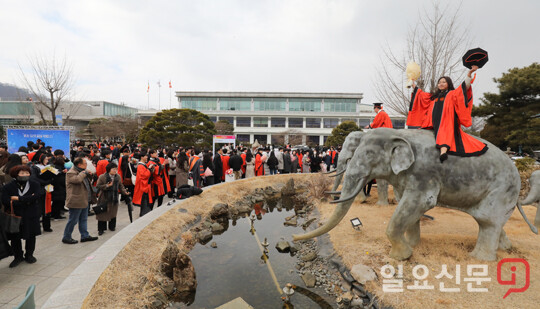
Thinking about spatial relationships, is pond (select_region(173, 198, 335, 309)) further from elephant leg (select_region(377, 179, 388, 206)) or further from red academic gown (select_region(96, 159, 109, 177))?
red academic gown (select_region(96, 159, 109, 177))

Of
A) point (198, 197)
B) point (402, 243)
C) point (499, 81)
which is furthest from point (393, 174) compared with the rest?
point (499, 81)

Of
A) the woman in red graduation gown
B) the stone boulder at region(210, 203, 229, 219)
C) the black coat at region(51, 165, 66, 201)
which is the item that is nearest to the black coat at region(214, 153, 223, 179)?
the stone boulder at region(210, 203, 229, 219)

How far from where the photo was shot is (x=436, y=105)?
4605mm

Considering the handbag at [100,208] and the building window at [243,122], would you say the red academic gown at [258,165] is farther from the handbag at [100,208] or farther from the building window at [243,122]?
the building window at [243,122]

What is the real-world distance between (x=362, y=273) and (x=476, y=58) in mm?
3823

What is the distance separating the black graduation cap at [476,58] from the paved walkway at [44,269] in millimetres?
7120

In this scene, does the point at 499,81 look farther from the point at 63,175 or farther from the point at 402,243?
the point at 63,175

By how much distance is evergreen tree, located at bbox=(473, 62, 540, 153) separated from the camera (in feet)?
43.6

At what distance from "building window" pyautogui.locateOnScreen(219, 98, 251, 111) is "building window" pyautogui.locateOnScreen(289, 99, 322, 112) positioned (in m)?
8.77

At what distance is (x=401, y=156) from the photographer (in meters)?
4.20

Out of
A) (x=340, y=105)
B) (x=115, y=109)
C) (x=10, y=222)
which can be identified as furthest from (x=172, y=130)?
(x=115, y=109)

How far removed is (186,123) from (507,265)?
23.3m

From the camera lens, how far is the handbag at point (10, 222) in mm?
4273

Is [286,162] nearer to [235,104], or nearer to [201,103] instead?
[235,104]
